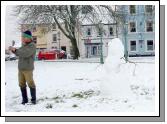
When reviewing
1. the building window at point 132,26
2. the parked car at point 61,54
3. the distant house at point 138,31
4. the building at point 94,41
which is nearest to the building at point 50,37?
the parked car at point 61,54

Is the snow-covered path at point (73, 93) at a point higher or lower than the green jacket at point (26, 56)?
lower

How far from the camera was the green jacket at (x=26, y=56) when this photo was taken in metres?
5.54

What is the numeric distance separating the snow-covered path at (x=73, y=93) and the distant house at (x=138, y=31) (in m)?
0.30

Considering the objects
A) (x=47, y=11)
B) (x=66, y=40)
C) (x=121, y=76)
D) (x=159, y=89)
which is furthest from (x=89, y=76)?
(x=159, y=89)

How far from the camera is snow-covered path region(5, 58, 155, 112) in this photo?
5457 mm

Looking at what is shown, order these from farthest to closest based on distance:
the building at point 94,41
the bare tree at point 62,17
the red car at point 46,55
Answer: the bare tree at point 62,17 → the red car at point 46,55 → the building at point 94,41

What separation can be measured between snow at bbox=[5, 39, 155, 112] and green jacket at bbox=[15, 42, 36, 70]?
318 millimetres

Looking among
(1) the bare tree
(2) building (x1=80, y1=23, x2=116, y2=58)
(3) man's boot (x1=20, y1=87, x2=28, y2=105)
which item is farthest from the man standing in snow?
(1) the bare tree

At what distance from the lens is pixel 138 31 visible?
27.6 feet

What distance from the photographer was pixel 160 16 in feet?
17.9

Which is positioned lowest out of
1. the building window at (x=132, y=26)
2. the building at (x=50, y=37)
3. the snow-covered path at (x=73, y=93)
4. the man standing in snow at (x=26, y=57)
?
the snow-covered path at (x=73, y=93)

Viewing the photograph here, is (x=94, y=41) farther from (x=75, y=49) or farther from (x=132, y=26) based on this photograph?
(x=132, y=26)

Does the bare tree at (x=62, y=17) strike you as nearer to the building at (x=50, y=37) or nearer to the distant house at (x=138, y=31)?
the building at (x=50, y=37)

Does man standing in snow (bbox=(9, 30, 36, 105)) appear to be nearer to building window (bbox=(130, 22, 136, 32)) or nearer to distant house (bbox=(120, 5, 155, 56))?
distant house (bbox=(120, 5, 155, 56))
